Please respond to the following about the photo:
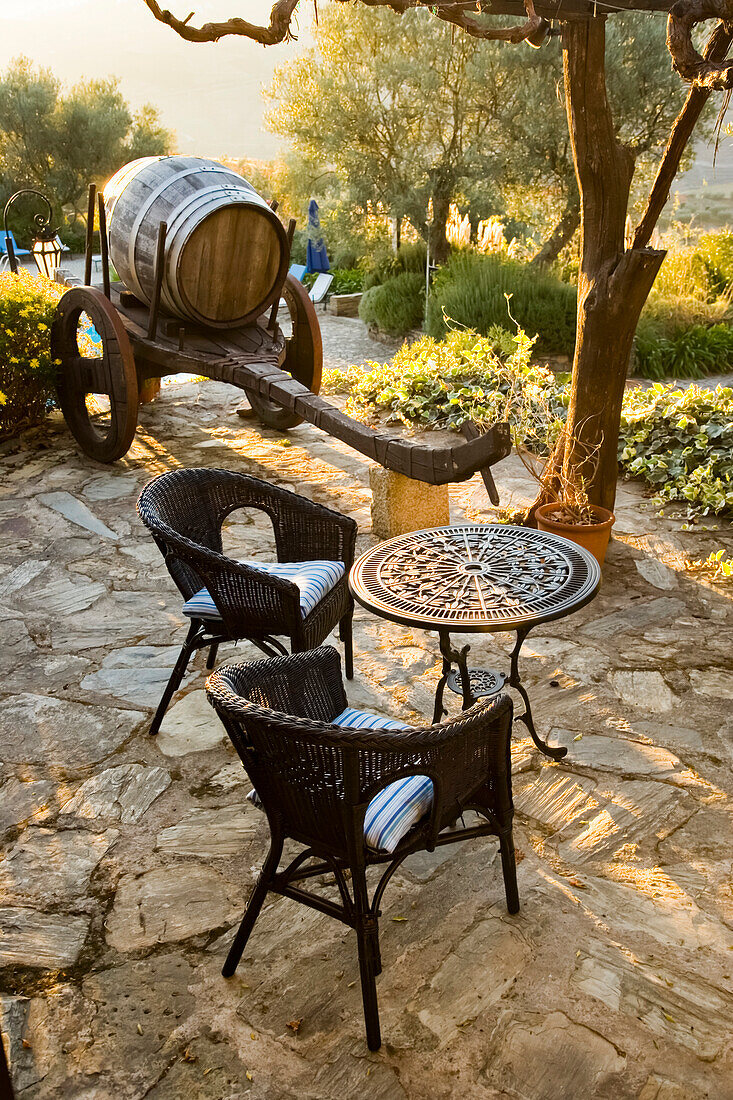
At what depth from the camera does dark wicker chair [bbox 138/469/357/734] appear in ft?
10.2

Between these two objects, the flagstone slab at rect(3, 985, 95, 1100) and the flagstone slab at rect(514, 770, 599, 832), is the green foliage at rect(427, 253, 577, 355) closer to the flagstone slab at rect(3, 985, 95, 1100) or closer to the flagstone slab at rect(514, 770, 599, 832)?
the flagstone slab at rect(514, 770, 599, 832)

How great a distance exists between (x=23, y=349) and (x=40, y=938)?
5.20 meters

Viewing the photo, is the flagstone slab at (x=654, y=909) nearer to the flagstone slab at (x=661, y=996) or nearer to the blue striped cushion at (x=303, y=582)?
the flagstone slab at (x=661, y=996)

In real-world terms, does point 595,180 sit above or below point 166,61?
below

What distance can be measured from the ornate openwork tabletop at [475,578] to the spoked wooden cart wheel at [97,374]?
10.7 ft

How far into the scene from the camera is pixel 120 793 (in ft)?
10.0

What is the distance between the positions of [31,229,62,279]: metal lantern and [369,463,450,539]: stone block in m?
4.53

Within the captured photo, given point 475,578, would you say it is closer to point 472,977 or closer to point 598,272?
point 472,977

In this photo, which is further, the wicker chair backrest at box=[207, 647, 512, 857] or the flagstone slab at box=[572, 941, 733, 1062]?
the flagstone slab at box=[572, 941, 733, 1062]

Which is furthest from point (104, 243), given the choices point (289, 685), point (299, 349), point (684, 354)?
point (684, 354)

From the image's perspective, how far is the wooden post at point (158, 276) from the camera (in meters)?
5.55

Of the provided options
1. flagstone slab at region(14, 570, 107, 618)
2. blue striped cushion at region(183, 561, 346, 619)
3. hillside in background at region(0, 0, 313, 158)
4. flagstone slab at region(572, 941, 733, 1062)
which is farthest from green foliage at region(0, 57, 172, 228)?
hillside in background at region(0, 0, 313, 158)

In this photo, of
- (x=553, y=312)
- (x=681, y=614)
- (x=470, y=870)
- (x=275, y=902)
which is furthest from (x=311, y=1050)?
(x=553, y=312)

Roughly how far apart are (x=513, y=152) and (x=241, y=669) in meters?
12.5
